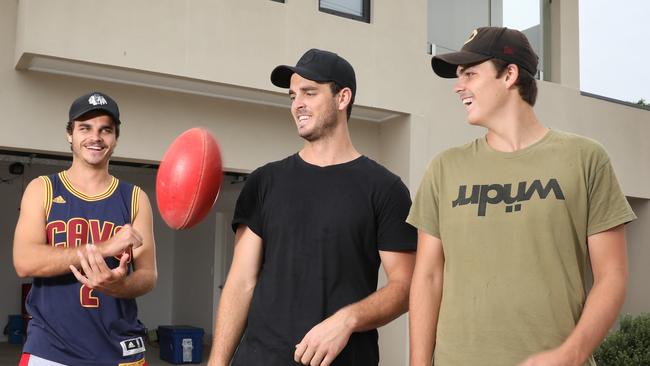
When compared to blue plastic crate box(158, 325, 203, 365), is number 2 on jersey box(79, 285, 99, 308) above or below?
above

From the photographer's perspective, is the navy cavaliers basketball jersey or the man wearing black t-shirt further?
the navy cavaliers basketball jersey

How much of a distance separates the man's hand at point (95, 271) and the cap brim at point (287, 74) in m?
1.01

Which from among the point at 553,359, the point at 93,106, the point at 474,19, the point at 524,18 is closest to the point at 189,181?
the point at 93,106

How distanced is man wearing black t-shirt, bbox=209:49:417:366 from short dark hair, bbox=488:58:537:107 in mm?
617

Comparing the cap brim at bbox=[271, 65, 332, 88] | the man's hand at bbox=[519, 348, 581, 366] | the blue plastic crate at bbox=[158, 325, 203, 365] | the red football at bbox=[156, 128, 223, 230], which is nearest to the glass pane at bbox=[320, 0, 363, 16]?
the red football at bbox=[156, 128, 223, 230]

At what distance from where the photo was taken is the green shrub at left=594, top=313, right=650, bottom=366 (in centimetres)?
813

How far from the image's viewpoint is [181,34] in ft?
25.3

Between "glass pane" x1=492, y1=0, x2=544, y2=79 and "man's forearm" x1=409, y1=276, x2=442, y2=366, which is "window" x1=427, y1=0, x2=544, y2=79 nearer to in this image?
"glass pane" x1=492, y1=0, x2=544, y2=79

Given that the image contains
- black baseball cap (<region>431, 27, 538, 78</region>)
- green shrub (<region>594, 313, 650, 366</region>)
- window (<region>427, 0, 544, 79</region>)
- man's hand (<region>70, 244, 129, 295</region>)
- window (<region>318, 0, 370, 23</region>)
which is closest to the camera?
black baseball cap (<region>431, 27, 538, 78</region>)

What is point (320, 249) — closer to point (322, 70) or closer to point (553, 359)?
point (322, 70)

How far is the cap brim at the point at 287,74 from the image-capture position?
293 centimetres

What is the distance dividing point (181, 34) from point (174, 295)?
11.5 m

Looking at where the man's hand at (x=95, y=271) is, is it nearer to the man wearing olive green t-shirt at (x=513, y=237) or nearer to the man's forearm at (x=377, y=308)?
the man's forearm at (x=377, y=308)

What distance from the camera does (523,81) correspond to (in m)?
2.56
